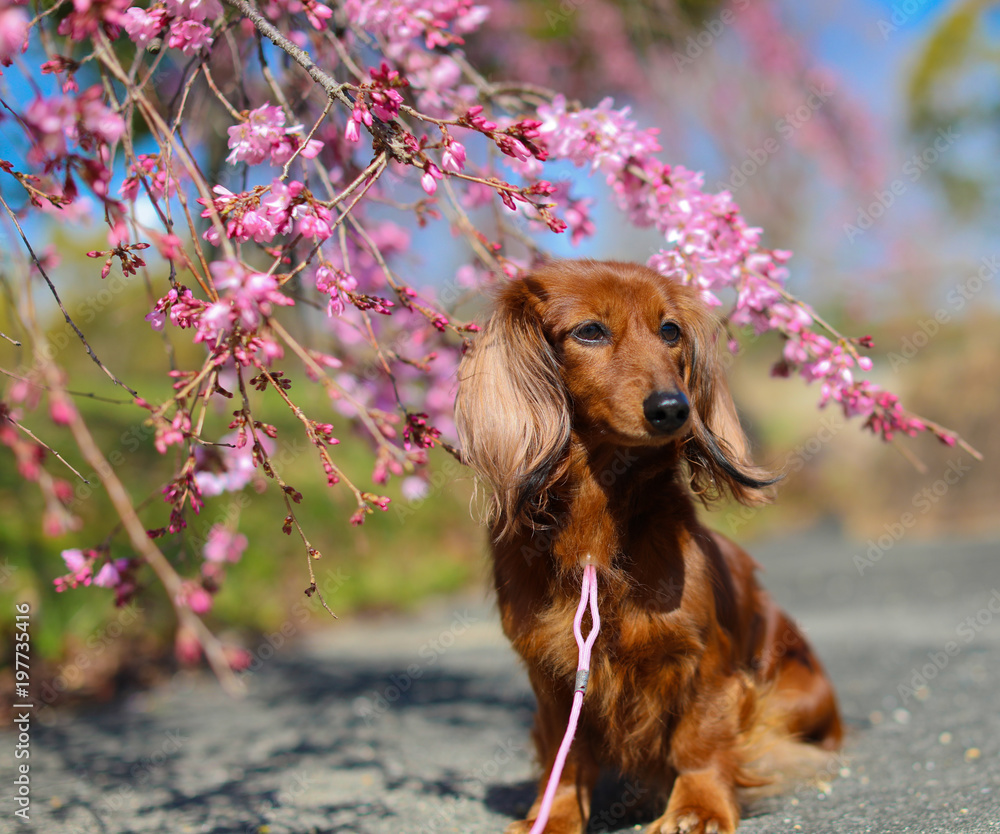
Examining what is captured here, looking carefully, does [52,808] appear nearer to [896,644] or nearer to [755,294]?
[755,294]

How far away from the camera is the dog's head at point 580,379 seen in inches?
79.2

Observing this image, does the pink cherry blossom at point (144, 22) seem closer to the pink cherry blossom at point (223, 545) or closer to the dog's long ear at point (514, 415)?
the dog's long ear at point (514, 415)

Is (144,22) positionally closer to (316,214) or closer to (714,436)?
(316,214)

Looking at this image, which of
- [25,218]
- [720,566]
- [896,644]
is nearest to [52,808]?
[25,218]

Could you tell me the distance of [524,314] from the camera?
2174 millimetres

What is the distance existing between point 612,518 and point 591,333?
473 millimetres

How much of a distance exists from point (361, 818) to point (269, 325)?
1.53 meters

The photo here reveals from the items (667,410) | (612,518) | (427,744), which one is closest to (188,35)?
(667,410)

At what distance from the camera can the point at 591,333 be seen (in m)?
2.09

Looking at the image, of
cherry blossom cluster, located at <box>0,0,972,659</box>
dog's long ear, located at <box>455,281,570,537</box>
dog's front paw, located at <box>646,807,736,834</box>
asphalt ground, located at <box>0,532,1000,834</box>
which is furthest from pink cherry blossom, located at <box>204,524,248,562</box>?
dog's front paw, located at <box>646,807,736,834</box>

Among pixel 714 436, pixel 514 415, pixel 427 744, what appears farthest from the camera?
pixel 427 744

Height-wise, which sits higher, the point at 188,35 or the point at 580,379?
the point at 188,35

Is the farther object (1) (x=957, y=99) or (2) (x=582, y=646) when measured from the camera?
(1) (x=957, y=99)

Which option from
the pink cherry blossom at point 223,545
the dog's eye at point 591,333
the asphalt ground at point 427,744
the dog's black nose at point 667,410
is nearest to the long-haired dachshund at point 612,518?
the dog's eye at point 591,333
